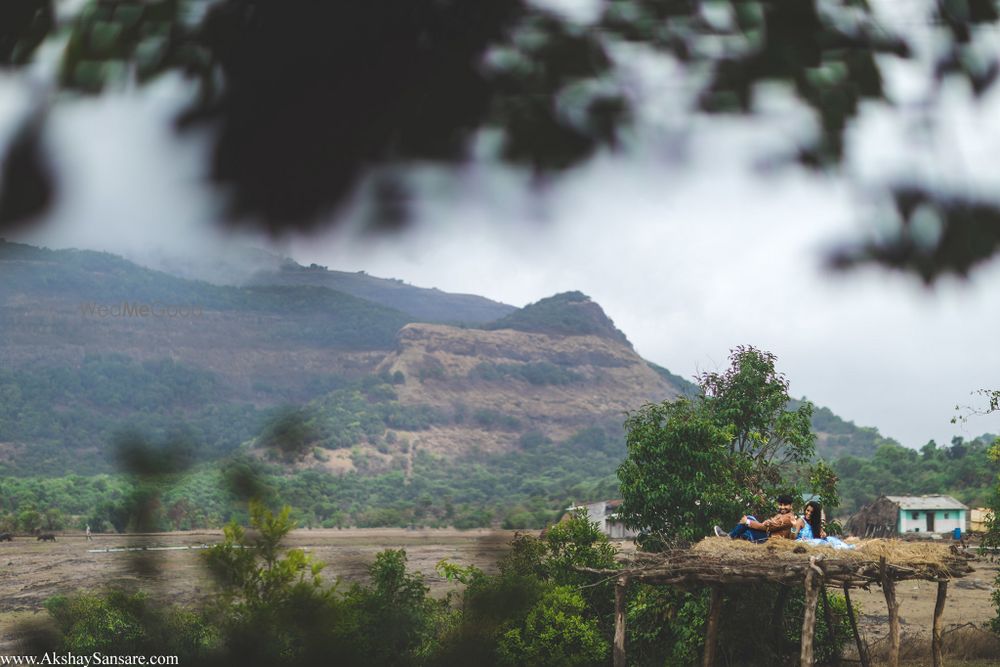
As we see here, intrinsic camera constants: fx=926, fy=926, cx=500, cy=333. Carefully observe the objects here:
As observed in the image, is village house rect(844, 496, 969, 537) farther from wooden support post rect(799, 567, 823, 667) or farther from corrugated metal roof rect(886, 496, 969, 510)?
wooden support post rect(799, 567, 823, 667)

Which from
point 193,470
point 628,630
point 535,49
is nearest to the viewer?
point 193,470

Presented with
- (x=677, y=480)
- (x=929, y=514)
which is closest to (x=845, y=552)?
(x=677, y=480)

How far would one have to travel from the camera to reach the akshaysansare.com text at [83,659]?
116cm

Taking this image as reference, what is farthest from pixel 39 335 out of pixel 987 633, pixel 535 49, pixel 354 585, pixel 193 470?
pixel 987 633

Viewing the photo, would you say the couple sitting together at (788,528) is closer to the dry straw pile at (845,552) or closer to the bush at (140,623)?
the dry straw pile at (845,552)

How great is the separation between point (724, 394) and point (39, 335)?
588 inches

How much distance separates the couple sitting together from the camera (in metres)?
9.36

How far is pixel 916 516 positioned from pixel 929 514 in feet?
1.80

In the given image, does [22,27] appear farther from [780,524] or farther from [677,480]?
[677,480]

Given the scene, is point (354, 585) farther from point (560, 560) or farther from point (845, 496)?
point (845, 496)

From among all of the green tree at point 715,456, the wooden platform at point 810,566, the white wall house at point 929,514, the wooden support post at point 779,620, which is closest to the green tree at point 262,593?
the wooden platform at point 810,566

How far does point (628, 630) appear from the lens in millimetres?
12336

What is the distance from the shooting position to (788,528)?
9.69 metres

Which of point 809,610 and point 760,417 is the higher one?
point 760,417
